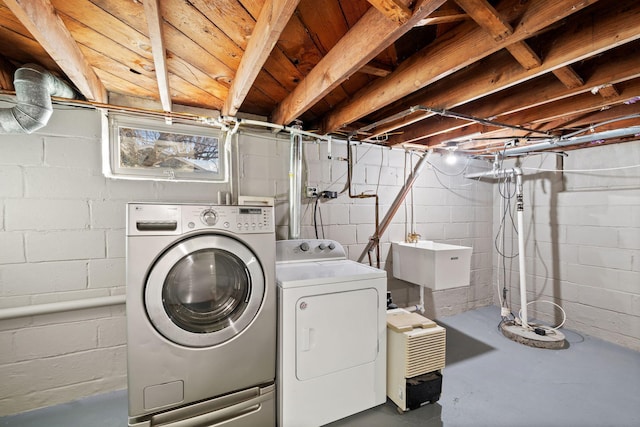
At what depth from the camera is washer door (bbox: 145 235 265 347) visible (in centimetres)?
136

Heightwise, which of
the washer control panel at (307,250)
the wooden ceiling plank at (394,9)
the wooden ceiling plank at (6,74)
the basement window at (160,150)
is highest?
the wooden ceiling plank at (6,74)

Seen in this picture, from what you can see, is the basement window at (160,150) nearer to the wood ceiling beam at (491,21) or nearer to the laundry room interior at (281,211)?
the laundry room interior at (281,211)

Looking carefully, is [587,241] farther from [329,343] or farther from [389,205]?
[329,343]

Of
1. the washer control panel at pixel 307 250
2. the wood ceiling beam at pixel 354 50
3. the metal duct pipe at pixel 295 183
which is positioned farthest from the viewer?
the metal duct pipe at pixel 295 183

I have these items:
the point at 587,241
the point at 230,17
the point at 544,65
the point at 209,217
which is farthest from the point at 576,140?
the point at 209,217

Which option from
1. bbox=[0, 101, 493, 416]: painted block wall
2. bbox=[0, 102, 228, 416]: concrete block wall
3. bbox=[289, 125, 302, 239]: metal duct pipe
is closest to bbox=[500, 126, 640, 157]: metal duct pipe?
bbox=[289, 125, 302, 239]: metal duct pipe

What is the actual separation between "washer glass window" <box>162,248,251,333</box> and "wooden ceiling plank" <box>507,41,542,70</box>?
1.73m

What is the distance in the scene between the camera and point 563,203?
3.04 meters

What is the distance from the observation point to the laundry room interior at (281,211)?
1.27 metres

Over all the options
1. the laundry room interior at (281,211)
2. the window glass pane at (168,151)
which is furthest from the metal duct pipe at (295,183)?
the window glass pane at (168,151)

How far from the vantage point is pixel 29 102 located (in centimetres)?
150

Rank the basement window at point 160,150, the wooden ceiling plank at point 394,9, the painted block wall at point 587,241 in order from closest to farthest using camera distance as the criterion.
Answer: the wooden ceiling plank at point 394,9, the basement window at point 160,150, the painted block wall at point 587,241

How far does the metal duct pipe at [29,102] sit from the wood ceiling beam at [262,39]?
1.05 m

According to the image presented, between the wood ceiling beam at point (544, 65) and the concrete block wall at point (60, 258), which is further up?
the wood ceiling beam at point (544, 65)
